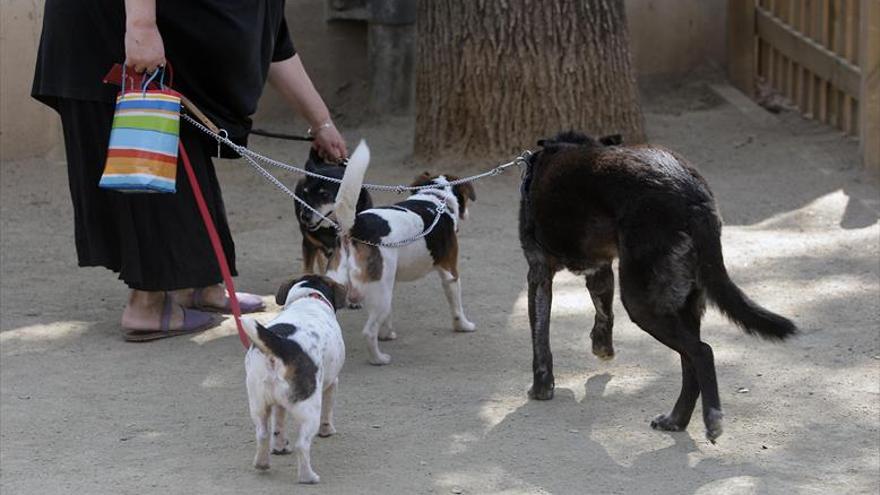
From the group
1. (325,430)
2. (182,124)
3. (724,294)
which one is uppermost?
(182,124)

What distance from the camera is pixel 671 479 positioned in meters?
4.42

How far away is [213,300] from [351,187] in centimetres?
157

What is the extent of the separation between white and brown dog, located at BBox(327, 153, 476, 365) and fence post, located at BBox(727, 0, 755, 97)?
529cm

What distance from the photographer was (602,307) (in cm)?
546

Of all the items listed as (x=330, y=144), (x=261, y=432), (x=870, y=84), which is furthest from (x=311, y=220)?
(x=870, y=84)

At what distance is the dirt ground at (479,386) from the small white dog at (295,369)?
13 cm

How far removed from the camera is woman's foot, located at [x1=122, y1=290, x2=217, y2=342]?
19.6 ft

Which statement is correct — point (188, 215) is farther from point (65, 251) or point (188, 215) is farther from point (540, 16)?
point (540, 16)

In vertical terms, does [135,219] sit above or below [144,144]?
below

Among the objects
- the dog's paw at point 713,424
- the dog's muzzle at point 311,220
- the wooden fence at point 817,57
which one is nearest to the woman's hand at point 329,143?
the dog's muzzle at point 311,220

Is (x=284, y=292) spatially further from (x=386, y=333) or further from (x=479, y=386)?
(x=386, y=333)

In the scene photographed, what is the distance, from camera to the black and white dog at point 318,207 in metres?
5.89

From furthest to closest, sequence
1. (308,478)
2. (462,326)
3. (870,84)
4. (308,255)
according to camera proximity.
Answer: (870,84)
(308,255)
(462,326)
(308,478)

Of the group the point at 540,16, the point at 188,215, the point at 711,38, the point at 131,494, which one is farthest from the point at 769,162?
the point at 131,494
